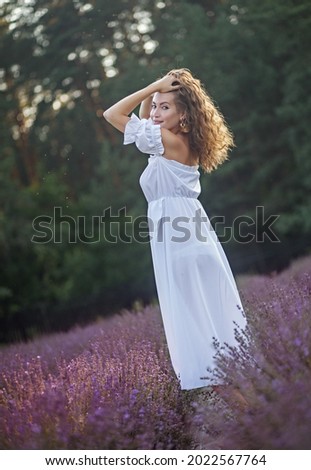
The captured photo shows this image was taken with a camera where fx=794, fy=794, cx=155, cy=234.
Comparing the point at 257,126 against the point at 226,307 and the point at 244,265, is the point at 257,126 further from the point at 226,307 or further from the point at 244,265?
the point at 226,307

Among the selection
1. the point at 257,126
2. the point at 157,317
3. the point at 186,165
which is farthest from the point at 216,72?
the point at 186,165

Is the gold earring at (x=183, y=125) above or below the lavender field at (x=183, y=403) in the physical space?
above

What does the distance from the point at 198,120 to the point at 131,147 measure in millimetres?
16891

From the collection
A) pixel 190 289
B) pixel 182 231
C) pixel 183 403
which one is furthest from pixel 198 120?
pixel 183 403

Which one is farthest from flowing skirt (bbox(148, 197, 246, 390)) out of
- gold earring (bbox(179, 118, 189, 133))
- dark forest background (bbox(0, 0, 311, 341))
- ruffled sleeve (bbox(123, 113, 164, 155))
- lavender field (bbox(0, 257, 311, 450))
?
dark forest background (bbox(0, 0, 311, 341))

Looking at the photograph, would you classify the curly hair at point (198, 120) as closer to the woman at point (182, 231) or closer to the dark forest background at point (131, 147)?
the woman at point (182, 231)

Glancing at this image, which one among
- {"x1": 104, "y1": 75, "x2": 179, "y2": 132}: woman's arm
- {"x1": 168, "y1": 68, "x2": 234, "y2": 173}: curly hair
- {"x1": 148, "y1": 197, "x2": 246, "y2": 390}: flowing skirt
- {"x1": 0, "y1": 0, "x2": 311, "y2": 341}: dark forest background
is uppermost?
{"x1": 104, "y1": 75, "x2": 179, "y2": 132}: woman's arm

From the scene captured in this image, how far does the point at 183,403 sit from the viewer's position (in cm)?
443

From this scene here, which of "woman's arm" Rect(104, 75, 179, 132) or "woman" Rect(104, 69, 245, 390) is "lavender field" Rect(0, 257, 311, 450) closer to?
"woman" Rect(104, 69, 245, 390)

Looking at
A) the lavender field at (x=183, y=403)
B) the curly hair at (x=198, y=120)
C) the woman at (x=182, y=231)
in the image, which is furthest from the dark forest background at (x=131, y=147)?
the lavender field at (x=183, y=403)

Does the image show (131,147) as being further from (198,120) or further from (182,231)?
(182,231)

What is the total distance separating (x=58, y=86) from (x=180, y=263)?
766 inches

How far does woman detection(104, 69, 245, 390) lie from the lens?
4730 mm

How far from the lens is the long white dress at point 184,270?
4715mm
